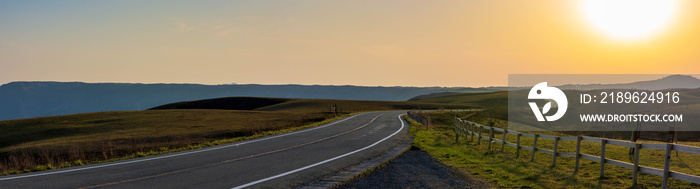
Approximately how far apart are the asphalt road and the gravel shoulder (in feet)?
5.36

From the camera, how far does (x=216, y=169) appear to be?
1691cm

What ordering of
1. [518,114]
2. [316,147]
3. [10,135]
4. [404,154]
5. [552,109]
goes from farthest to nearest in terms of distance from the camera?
[552,109] → [518,114] → [10,135] → [316,147] → [404,154]

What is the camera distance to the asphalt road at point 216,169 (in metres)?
14.0

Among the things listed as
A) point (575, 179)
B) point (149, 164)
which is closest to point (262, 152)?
point (149, 164)

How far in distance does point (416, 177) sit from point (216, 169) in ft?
22.2

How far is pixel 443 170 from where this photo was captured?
1623 cm

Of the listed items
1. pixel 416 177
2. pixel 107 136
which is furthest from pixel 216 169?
pixel 107 136

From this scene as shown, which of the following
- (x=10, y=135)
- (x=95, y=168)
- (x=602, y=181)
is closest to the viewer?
(x=602, y=181)

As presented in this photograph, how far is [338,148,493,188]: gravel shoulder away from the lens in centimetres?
1329

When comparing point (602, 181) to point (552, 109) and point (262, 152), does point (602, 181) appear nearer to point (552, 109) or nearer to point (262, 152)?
point (262, 152)

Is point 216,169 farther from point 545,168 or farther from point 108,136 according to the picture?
point 108,136

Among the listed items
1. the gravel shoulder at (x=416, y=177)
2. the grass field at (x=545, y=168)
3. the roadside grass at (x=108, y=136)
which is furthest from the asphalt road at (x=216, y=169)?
the grass field at (x=545, y=168)

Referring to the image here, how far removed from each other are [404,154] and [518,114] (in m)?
39.9

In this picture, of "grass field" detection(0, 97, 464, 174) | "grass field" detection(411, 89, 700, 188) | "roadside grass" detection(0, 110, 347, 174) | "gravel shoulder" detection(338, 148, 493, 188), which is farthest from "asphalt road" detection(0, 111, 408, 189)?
"grass field" detection(411, 89, 700, 188)
